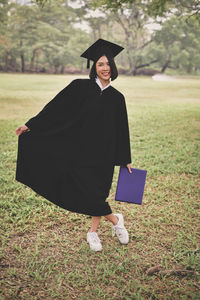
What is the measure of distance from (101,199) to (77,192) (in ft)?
0.79

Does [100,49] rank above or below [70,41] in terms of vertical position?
below

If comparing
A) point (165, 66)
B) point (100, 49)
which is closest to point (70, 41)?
point (165, 66)

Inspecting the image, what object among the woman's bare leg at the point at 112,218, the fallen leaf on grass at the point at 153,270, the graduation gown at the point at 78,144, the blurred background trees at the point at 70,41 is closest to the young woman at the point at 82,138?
the graduation gown at the point at 78,144

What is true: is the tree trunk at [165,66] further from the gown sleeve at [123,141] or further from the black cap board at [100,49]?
the gown sleeve at [123,141]

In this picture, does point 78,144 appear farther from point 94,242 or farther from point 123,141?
point 94,242

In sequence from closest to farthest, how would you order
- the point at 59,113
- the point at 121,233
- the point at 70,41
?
the point at 59,113
the point at 121,233
the point at 70,41

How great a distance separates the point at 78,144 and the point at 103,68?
0.76 meters

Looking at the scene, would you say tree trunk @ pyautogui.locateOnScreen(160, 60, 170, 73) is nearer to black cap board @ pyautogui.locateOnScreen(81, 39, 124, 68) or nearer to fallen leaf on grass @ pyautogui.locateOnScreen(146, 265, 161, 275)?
black cap board @ pyautogui.locateOnScreen(81, 39, 124, 68)

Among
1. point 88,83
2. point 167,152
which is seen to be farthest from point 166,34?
point 88,83

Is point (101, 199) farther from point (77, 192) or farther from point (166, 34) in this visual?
point (166, 34)

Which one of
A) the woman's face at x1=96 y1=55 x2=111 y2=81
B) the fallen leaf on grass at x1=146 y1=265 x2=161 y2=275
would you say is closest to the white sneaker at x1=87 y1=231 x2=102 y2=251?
the fallen leaf on grass at x1=146 y1=265 x2=161 y2=275

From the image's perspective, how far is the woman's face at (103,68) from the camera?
2498 millimetres

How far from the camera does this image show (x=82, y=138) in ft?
8.32

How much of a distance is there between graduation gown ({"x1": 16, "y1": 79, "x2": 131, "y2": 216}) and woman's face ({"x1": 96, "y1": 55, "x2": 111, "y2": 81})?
0.10 m
